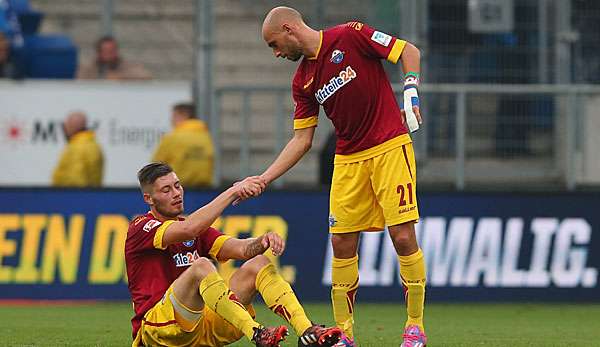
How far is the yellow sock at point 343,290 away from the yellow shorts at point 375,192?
250mm

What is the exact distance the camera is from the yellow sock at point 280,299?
7074mm

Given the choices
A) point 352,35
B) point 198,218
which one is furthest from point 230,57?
point 198,218

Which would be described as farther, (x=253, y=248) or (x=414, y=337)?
(x=414, y=337)

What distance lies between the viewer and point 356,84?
8.08 meters

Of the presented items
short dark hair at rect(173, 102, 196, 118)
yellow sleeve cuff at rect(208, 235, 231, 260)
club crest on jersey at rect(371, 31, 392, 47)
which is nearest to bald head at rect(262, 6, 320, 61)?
club crest on jersey at rect(371, 31, 392, 47)

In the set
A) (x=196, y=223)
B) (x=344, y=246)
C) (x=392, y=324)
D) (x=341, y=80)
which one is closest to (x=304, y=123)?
(x=341, y=80)

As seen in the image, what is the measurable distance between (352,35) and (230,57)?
721 centimetres

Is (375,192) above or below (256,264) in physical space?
above

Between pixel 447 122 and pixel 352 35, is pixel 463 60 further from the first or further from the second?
pixel 352 35

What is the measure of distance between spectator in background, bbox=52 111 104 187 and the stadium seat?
3.46 feet

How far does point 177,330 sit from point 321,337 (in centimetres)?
95

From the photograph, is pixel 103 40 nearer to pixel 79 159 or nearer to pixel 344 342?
pixel 79 159

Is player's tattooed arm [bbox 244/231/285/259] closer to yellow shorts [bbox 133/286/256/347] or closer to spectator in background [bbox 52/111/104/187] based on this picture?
yellow shorts [bbox 133/286/256/347]

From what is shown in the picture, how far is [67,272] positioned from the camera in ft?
43.7
